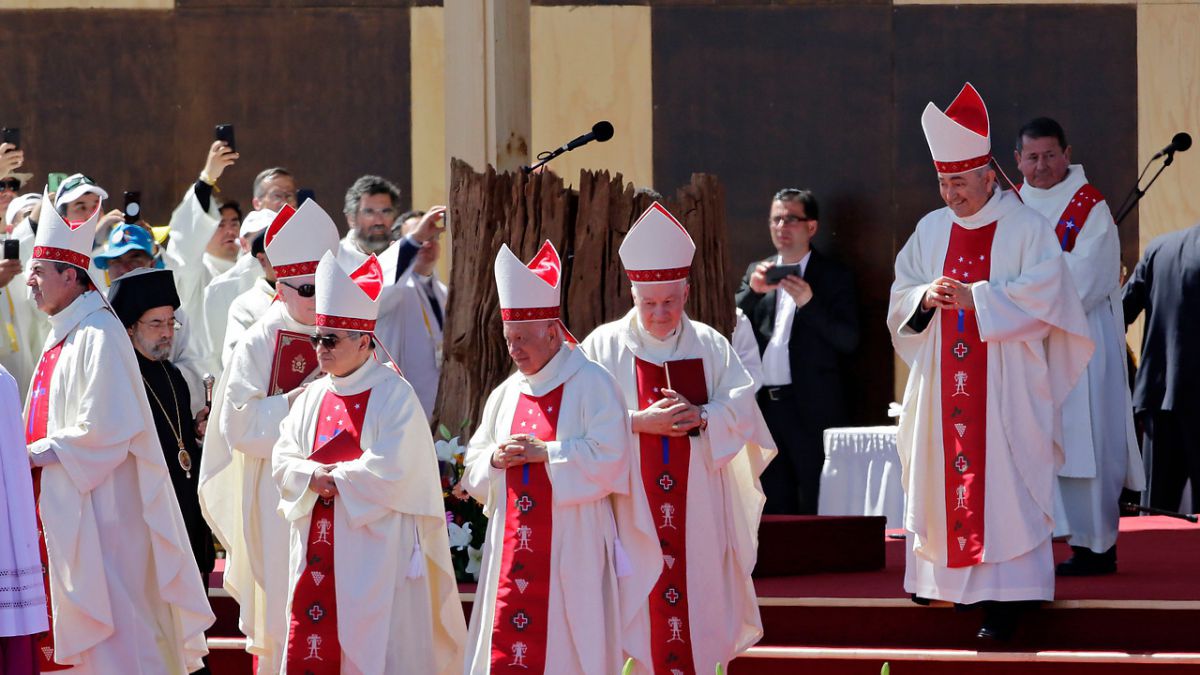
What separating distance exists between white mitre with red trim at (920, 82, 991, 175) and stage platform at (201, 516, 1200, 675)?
66.4 inches

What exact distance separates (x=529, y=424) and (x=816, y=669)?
1625 mm

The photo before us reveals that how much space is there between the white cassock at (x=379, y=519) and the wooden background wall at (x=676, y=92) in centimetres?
531

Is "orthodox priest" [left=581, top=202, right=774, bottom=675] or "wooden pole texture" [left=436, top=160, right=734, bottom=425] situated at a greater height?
"wooden pole texture" [left=436, top=160, right=734, bottom=425]

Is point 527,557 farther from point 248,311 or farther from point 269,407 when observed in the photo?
point 248,311

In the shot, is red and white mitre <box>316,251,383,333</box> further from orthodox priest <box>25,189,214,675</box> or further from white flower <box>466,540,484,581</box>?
white flower <box>466,540,484,581</box>

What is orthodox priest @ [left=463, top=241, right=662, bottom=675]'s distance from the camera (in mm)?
6953

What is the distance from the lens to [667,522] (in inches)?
304

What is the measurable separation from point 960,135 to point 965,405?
40.0 inches

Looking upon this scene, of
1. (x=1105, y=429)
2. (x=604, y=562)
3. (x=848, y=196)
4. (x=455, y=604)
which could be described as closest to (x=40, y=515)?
(x=455, y=604)

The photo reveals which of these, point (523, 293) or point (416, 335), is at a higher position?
point (523, 293)

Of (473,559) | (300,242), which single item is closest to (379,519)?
(300,242)

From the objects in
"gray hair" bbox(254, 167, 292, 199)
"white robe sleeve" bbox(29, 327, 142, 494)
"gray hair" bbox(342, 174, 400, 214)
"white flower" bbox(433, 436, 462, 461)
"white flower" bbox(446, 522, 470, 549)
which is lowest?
"white flower" bbox(446, 522, 470, 549)

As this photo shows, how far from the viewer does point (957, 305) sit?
25.2ft

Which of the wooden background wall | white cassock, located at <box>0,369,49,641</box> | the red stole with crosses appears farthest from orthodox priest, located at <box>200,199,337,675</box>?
the wooden background wall
